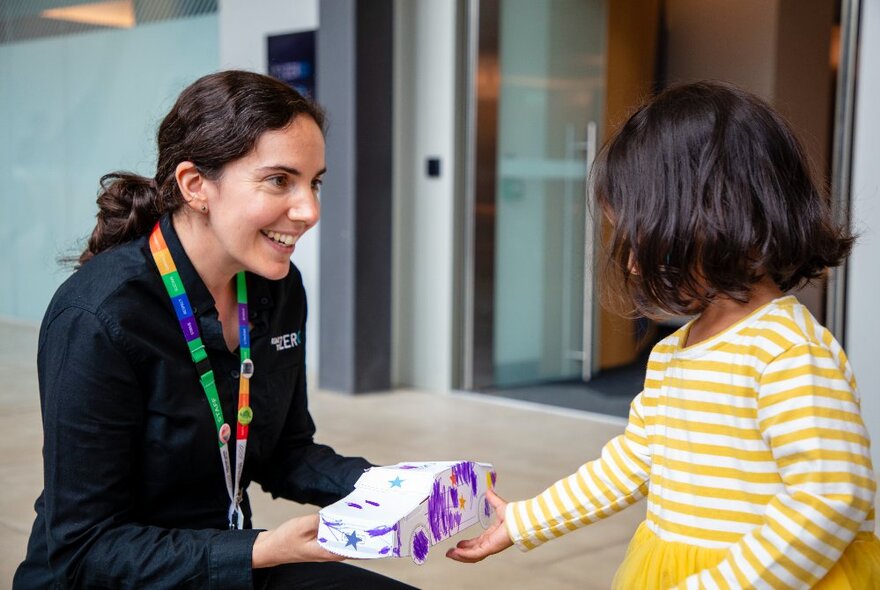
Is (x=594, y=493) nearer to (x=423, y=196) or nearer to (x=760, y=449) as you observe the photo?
(x=760, y=449)

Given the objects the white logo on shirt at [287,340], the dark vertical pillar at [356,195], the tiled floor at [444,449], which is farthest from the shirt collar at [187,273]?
the dark vertical pillar at [356,195]

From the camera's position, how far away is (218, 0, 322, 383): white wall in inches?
250

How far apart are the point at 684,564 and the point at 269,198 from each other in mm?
875

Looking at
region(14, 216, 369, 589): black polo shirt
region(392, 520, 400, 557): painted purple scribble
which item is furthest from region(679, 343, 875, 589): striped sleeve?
region(14, 216, 369, 589): black polo shirt

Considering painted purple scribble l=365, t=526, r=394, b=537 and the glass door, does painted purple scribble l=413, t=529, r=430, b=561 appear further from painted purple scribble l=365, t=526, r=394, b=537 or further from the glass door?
the glass door

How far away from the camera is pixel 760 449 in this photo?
1.30 meters

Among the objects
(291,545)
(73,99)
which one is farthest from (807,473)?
(73,99)

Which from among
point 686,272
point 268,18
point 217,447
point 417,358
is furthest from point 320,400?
point 686,272

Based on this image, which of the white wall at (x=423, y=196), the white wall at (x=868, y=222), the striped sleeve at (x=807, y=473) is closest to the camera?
the striped sleeve at (x=807, y=473)

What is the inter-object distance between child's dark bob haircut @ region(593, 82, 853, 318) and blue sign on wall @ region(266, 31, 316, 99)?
4924mm

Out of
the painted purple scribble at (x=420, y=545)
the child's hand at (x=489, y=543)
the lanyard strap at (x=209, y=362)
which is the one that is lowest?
the child's hand at (x=489, y=543)

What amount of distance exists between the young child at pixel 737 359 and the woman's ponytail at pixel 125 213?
84cm

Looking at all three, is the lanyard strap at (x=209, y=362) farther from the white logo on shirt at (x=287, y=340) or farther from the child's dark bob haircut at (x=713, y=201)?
the child's dark bob haircut at (x=713, y=201)

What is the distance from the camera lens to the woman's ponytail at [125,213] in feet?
6.08
